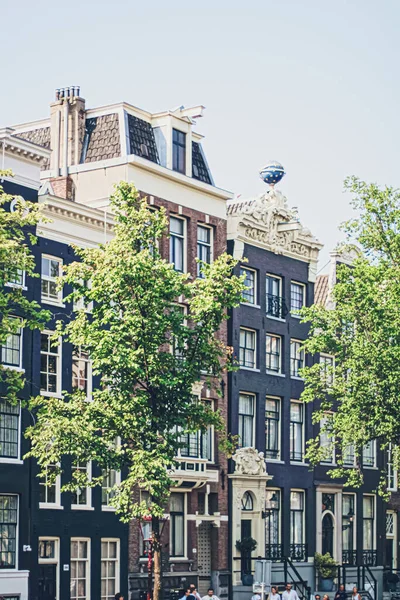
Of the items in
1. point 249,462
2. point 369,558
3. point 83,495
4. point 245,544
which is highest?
point 249,462

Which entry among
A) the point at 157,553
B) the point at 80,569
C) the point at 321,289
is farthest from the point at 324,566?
the point at 157,553

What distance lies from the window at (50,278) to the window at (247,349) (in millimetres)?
12412

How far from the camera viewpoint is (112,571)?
47.8 m

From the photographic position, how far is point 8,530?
140ft

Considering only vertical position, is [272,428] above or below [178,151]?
below

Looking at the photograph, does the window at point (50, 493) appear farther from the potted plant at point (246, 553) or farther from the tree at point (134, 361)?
the potted plant at point (246, 553)

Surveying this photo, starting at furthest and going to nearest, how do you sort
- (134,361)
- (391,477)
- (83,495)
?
(391,477)
(83,495)
(134,361)

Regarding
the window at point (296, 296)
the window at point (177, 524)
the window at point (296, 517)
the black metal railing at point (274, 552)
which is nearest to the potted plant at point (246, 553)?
the black metal railing at point (274, 552)

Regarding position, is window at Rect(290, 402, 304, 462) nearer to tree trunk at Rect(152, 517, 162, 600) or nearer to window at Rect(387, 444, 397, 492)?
window at Rect(387, 444, 397, 492)

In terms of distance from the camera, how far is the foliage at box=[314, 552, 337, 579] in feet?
193

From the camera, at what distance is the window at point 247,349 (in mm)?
56406

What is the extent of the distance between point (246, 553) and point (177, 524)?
4632mm

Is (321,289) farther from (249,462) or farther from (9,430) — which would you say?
(9,430)

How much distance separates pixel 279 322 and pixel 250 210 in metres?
5.24
